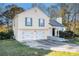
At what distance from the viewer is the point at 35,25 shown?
3.33m

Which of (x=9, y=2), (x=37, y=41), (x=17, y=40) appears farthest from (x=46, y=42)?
(x=9, y=2)

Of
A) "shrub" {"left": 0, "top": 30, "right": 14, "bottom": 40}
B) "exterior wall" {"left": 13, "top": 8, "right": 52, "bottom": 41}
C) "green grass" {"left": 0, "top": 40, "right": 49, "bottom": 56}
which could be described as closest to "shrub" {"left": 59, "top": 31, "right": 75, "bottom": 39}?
"exterior wall" {"left": 13, "top": 8, "right": 52, "bottom": 41}

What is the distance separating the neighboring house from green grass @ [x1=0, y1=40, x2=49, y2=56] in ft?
0.31

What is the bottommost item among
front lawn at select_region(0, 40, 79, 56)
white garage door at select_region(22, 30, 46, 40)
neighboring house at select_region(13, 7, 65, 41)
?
front lawn at select_region(0, 40, 79, 56)

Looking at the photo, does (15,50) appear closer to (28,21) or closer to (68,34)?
(28,21)

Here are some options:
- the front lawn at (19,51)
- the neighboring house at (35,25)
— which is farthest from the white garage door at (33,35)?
the front lawn at (19,51)

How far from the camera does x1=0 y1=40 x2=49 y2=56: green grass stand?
10.7ft

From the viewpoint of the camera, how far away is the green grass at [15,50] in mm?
3270

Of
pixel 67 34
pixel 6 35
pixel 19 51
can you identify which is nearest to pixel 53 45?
pixel 67 34

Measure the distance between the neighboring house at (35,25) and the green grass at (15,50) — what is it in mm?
96

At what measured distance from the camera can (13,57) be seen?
328 centimetres

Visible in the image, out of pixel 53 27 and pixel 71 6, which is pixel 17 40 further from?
pixel 71 6

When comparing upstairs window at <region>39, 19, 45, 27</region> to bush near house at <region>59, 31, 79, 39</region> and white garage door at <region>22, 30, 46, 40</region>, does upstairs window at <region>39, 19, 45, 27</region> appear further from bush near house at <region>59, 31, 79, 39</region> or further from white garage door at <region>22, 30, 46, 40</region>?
bush near house at <region>59, 31, 79, 39</region>

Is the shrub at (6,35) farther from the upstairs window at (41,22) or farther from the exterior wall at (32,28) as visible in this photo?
the upstairs window at (41,22)
